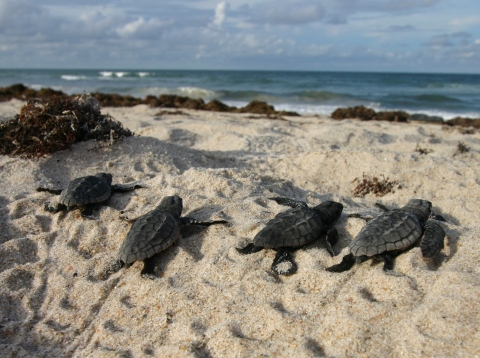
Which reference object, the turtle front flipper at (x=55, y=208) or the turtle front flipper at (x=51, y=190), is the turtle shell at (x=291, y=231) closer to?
the turtle front flipper at (x=55, y=208)

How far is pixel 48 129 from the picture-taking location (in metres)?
6.54

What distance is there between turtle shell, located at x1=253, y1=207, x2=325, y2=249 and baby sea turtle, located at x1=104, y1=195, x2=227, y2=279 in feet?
2.83

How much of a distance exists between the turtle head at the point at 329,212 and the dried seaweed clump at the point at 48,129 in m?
4.22

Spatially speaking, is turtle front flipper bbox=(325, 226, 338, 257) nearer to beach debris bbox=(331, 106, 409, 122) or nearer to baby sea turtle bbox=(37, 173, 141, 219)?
baby sea turtle bbox=(37, 173, 141, 219)

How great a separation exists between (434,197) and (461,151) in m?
3.00

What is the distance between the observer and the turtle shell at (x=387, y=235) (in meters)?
Result: 3.33

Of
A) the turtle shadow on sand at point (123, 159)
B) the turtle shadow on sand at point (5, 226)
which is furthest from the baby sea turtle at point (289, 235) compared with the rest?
the turtle shadow on sand at point (123, 159)

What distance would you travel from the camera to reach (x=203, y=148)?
348 inches

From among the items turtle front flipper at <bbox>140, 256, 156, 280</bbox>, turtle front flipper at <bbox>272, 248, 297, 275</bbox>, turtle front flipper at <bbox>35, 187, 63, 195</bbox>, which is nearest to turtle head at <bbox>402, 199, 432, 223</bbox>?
turtle front flipper at <bbox>272, 248, 297, 275</bbox>

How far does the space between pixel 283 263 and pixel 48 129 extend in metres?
5.05

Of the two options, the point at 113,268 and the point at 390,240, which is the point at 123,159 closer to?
the point at 113,268

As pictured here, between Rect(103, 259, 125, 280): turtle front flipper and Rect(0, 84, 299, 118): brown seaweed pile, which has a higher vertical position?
Rect(103, 259, 125, 280): turtle front flipper

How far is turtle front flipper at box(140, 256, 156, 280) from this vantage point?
3.53m

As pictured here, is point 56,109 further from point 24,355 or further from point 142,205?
point 24,355
